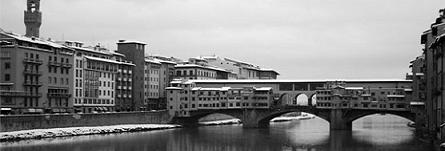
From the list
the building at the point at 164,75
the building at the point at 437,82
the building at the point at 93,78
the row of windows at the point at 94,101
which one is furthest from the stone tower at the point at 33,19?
the building at the point at 437,82

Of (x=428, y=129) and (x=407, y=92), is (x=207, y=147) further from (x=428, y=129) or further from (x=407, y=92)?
(x=407, y=92)

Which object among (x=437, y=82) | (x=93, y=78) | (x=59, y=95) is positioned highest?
(x=93, y=78)

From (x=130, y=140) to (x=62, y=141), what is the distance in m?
6.93

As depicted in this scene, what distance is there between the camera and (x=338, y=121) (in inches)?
3600

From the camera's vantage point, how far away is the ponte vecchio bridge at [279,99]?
300 feet

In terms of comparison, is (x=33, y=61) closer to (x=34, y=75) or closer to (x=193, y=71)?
(x=34, y=75)

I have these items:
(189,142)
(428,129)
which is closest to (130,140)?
(189,142)

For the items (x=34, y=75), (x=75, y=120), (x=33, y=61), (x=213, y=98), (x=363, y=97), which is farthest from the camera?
(x=213, y=98)

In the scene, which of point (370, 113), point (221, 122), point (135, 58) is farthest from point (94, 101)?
point (370, 113)

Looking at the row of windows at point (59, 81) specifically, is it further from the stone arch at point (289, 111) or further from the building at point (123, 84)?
the stone arch at point (289, 111)

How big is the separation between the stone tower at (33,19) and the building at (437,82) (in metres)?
63.7

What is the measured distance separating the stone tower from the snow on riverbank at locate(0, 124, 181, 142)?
97.7ft

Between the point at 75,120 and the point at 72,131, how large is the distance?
4826mm

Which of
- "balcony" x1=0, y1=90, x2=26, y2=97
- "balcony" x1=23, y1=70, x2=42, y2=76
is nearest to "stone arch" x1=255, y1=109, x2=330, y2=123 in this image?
"balcony" x1=23, y1=70, x2=42, y2=76
